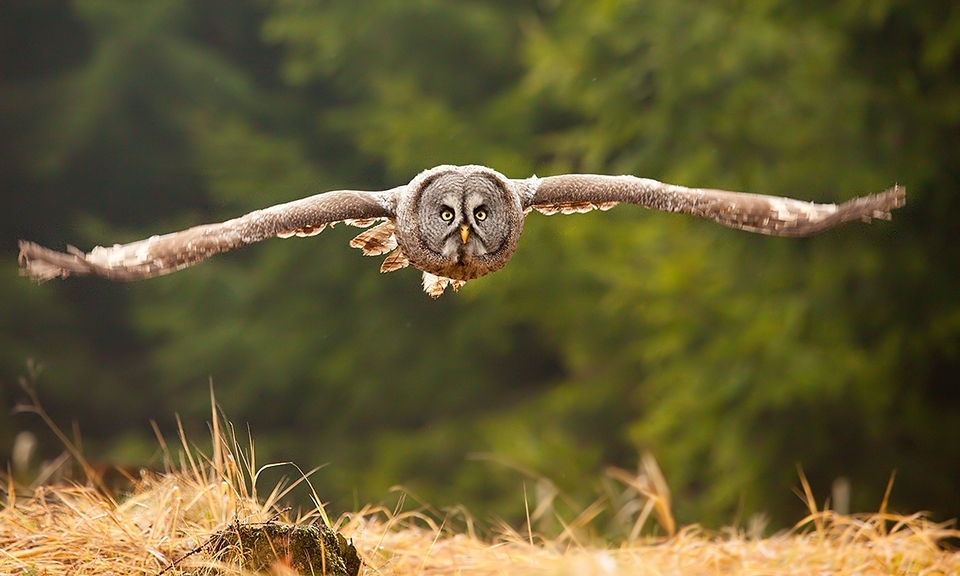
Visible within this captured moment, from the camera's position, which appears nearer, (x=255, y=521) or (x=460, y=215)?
(x=255, y=521)

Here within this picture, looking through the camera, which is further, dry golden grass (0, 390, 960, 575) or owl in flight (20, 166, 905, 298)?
owl in flight (20, 166, 905, 298)

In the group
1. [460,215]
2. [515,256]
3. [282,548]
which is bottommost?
[282,548]

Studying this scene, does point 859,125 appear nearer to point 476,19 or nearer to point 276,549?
point 476,19

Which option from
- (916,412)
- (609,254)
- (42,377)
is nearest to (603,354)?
(609,254)

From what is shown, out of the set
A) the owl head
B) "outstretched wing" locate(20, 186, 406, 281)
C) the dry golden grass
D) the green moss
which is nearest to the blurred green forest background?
the dry golden grass

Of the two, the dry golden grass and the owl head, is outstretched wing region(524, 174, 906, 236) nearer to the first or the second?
the owl head

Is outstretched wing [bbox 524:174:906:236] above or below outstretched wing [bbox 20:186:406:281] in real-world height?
below

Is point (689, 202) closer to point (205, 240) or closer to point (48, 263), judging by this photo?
point (205, 240)

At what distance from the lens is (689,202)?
4.54 m

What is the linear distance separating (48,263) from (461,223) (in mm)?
1504

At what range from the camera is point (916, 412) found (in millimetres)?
9016

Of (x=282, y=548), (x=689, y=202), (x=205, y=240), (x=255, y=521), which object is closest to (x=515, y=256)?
(x=689, y=202)

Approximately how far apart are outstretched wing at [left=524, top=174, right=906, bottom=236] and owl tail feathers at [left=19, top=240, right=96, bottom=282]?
1.76 m

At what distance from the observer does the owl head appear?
4340 millimetres
